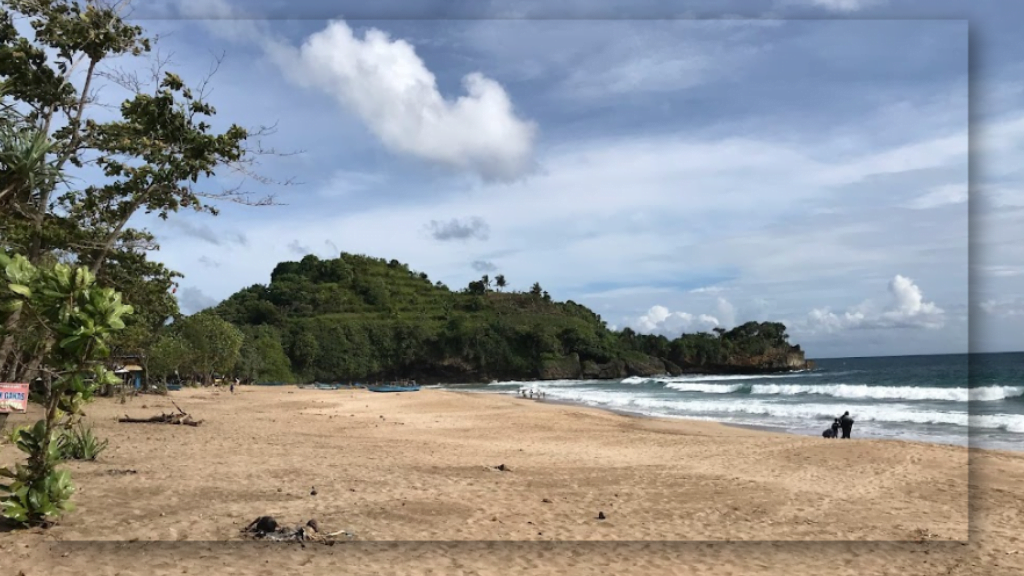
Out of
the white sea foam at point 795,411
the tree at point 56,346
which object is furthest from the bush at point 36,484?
the white sea foam at point 795,411

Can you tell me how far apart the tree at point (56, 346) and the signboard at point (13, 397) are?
0.79 meters

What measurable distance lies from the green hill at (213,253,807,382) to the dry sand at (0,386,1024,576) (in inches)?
2720

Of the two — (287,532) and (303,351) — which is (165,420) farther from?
(303,351)

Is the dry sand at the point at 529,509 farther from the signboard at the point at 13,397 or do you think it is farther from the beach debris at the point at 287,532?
the signboard at the point at 13,397

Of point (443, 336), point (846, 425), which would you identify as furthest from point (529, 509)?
point (443, 336)

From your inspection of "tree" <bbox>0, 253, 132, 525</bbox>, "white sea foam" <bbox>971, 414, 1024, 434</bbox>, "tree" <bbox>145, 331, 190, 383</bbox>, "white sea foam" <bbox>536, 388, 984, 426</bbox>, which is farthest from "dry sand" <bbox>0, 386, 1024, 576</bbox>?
"tree" <bbox>145, 331, 190, 383</bbox>

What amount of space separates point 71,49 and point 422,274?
115m

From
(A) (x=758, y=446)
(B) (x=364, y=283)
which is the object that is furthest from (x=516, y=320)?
(A) (x=758, y=446)

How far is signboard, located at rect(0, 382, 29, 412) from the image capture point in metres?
5.73

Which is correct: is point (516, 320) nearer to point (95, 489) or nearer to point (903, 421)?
point (903, 421)

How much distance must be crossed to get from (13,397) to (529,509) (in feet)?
15.8

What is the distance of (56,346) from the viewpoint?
15.8ft

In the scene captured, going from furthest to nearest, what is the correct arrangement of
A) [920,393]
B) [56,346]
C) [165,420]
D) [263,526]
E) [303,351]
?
1. [303,351]
2. [920,393]
3. [165,420]
4. [263,526]
5. [56,346]

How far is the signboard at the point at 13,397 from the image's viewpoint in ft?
18.8
